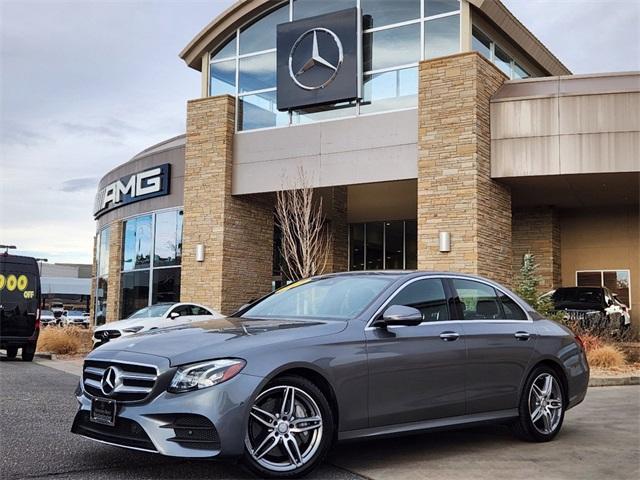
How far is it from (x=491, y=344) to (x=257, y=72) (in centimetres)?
1661

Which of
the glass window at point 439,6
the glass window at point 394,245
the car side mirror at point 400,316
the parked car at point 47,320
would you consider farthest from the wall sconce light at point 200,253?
the car side mirror at point 400,316

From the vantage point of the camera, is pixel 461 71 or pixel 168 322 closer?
pixel 168 322

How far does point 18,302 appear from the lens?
17.1m

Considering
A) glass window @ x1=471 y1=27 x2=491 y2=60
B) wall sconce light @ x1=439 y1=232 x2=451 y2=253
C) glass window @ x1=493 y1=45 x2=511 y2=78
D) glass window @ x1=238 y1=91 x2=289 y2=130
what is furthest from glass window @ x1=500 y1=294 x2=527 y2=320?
glass window @ x1=238 y1=91 x2=289 y2=130

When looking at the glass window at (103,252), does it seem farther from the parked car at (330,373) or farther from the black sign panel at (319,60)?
the parked car at (330,373)

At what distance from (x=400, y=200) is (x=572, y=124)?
6996 mm

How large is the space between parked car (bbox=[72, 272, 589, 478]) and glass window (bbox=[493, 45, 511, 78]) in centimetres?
1408

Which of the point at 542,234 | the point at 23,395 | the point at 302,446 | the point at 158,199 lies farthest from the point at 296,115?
the point at 302,446

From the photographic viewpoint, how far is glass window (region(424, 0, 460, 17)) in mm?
18625

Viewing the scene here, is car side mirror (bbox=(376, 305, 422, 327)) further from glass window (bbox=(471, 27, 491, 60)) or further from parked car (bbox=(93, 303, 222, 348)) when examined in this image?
glass window (bbox=(471, 27, 491, 60))

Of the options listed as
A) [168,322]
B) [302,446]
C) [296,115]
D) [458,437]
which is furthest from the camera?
[296,115]

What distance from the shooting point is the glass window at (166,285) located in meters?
23.4

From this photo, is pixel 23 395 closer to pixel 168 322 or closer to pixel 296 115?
pixel 168 322

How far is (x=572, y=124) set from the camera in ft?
57.2
